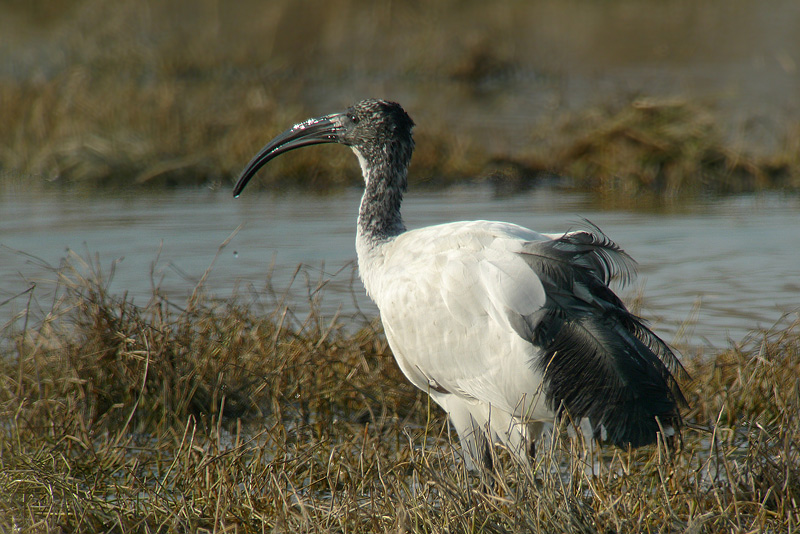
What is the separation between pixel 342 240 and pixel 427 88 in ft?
28.2

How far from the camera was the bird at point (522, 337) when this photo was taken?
349 cm

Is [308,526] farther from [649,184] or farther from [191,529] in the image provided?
[649,184]

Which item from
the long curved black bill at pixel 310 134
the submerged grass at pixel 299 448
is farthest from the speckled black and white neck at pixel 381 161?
the submerged grass at pixel 299 448

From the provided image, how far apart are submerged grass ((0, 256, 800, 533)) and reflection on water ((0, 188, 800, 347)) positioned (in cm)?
129

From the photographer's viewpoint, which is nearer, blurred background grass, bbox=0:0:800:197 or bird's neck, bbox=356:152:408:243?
bird's neck, bbox=356:152:408:243

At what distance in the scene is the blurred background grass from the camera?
10586 millimetres

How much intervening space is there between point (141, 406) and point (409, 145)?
1.47 meters

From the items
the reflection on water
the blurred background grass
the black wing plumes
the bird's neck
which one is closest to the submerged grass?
Answer: the black wing plumes

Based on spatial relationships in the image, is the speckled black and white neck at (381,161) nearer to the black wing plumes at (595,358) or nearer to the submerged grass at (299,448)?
the submerged grass at (299,448)

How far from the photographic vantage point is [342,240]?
26.7 feet

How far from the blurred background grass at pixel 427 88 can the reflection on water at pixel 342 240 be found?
0.66 m

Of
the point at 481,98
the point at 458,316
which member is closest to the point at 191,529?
the point at 458,316

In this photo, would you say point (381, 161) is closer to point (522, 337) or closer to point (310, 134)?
point (310, 134)

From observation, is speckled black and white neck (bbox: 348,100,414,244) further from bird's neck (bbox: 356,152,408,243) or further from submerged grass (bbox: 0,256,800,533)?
submerged grass (bbox: 0,256,800,533)
